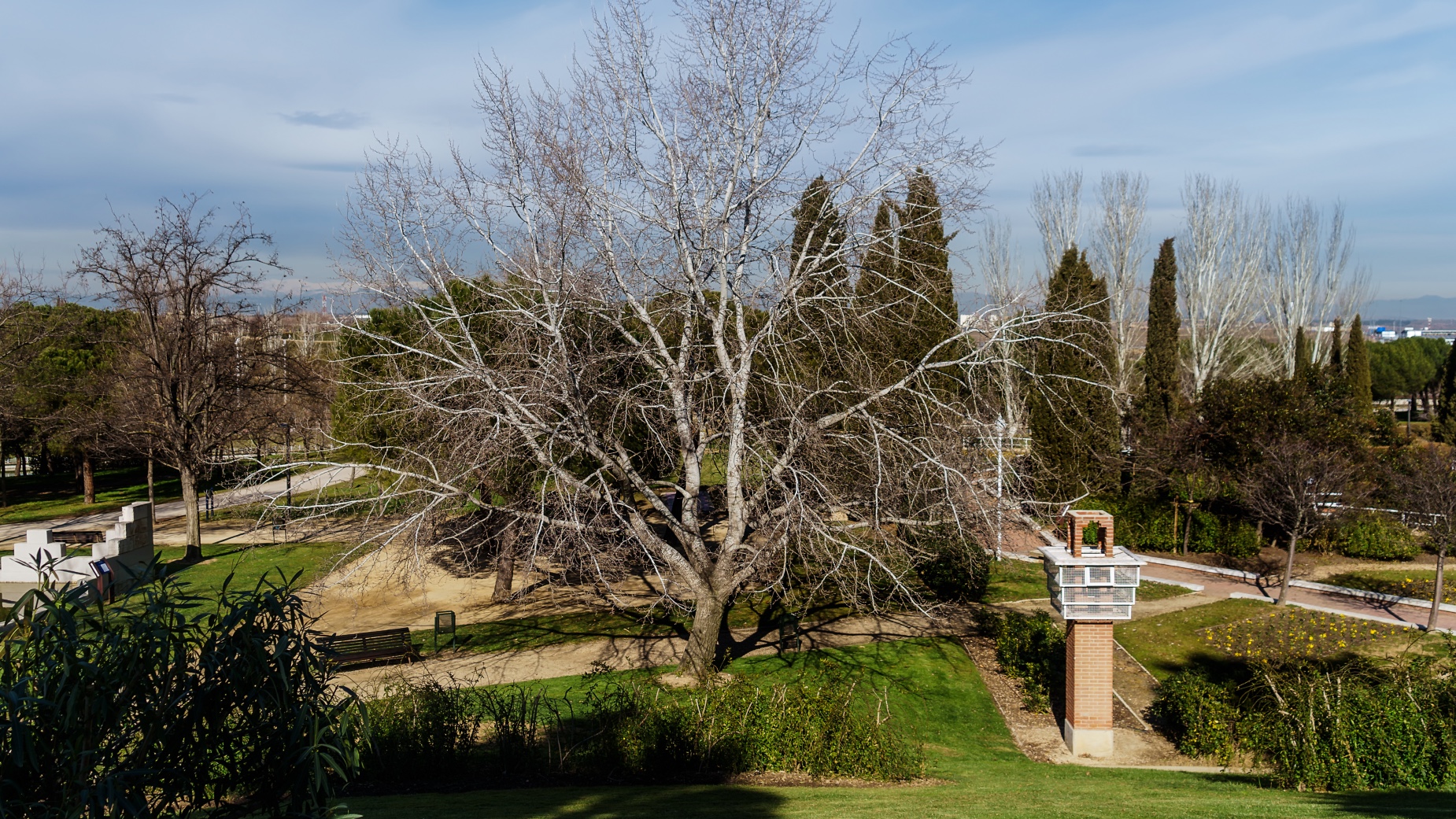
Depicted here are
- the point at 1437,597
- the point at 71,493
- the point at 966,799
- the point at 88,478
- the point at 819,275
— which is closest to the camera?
the point at 966,799

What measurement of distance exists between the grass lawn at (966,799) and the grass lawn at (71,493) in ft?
83.3

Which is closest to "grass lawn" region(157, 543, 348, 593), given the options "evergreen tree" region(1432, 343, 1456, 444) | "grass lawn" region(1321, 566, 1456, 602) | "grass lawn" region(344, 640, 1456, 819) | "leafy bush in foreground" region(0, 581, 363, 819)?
"grass lawn" region(344, 640, 1456, 819)

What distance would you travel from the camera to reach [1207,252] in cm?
3662

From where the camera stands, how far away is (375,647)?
12391 mm

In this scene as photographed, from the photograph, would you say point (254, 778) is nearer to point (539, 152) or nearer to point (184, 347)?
point (539, 152)

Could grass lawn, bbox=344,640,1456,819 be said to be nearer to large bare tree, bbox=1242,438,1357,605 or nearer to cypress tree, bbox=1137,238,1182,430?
large bare tree, bbox=1242,438,1357,605

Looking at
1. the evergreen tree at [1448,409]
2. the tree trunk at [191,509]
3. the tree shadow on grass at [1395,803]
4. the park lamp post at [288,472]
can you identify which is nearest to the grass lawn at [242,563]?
the tree trunk at [191,509]

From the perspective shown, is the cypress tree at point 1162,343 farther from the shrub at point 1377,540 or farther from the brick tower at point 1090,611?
the brick tower at point 1090,611

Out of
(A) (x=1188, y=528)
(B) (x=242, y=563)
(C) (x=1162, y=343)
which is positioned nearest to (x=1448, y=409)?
(C) (x=1162, y=343)

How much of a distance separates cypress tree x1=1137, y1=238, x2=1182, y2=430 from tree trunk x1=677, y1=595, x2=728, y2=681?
19752 mm

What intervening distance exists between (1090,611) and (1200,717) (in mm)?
1634

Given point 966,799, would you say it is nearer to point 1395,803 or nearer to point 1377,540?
point 1395,803

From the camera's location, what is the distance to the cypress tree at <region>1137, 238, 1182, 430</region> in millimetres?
27656

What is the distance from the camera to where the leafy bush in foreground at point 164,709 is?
12.6 ft
